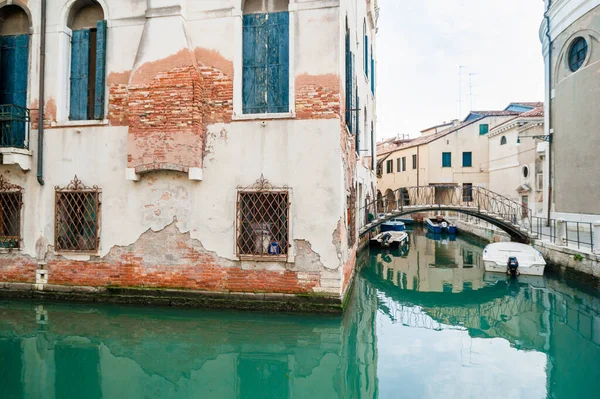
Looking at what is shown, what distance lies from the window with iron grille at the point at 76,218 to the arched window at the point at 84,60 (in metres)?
1.42

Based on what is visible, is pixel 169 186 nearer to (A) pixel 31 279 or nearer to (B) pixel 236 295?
(B) pixel 236 295

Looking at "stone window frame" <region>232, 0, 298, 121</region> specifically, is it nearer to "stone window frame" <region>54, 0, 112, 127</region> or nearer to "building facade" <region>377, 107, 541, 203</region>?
"stone window frame" <region>54, 0, 112, 127</region>

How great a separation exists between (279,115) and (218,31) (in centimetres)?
190

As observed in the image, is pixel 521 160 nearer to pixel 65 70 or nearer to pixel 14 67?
pixel 65 70

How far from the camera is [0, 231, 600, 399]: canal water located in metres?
4.40

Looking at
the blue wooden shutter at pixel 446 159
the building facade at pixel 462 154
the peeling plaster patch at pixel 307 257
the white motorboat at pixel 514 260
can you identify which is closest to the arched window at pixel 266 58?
the peeling plaster patch at pixel 307 257

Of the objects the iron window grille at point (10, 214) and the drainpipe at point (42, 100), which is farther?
the iron window grille at point (10, 214)

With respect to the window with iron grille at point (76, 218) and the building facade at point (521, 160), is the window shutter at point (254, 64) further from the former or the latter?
the building facade at point (521, 160)

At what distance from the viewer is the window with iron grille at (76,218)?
24.0 feet

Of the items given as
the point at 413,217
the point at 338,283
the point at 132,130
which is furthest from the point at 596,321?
the point at 413,217

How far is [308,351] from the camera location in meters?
5.36

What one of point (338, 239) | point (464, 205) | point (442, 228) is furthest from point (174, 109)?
point (442, 228)

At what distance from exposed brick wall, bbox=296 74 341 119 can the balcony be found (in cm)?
516

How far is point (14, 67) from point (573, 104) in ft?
51.6
